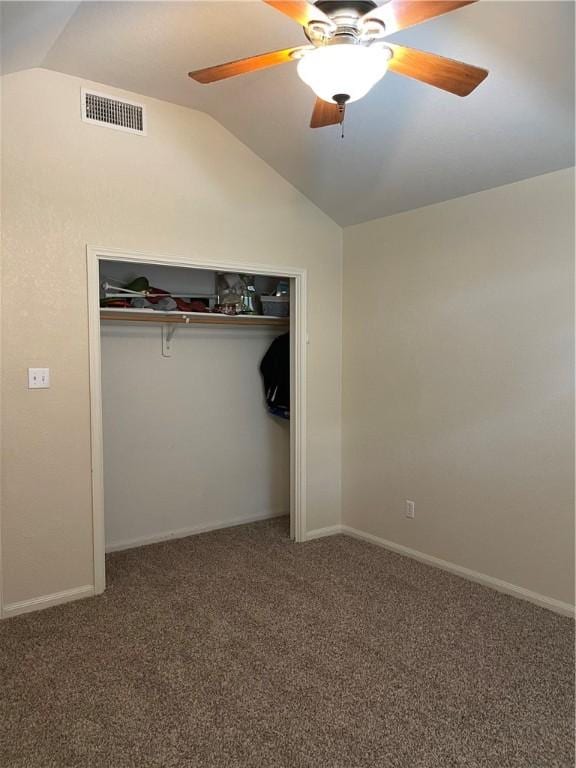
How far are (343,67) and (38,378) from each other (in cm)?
217

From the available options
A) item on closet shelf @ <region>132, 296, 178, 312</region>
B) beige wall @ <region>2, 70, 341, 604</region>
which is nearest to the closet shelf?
item on closet shelf @ <region>132, 296, 178, 312</region>

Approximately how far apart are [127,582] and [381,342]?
2.26 m

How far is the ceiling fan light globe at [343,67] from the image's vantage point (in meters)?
1.68

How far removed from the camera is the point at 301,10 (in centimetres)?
166

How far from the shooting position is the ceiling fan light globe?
5.50 feet

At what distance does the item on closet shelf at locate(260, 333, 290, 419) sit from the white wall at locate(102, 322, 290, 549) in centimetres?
10

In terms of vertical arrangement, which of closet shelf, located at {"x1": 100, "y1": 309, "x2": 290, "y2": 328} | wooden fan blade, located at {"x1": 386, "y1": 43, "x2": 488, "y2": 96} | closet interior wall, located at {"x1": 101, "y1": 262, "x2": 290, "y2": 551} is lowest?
closet interior wall, located at {"x1": 101, "y1": 262, "x2": 290, "y2": 551}

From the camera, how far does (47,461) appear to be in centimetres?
304

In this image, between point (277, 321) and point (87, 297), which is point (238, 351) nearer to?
point (277, 321)

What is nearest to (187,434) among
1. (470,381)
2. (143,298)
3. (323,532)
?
(143,298)

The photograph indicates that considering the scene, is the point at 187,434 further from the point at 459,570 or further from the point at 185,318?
the point at 459,570

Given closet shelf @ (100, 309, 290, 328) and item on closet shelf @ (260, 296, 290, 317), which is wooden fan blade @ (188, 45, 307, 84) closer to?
closet shelf @ (100, 309, 290, 328)

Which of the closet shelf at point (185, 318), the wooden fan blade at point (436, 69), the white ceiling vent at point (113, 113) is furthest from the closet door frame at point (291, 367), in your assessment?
the wooden fan blade at point (436, 69)

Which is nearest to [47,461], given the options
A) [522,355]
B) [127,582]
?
[127,582]
